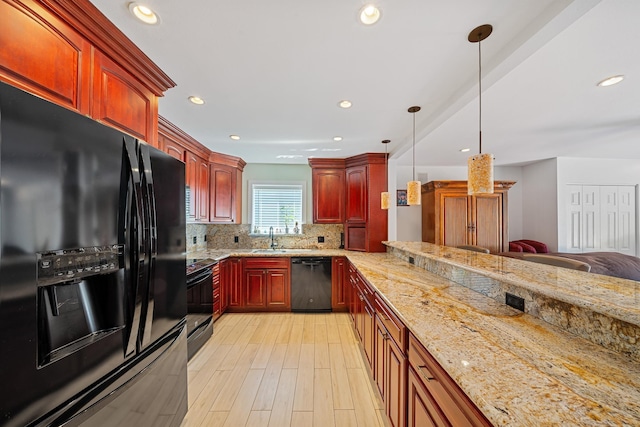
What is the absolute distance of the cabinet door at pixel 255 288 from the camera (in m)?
3.64

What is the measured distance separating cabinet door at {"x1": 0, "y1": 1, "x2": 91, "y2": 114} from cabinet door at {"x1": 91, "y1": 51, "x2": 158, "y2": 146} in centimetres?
6

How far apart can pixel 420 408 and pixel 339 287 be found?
103 inches

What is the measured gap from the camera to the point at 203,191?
3.52m

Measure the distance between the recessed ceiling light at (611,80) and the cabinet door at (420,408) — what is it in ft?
9.19

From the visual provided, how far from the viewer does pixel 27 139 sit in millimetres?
717

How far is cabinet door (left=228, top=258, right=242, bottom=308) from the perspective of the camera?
3.62 m

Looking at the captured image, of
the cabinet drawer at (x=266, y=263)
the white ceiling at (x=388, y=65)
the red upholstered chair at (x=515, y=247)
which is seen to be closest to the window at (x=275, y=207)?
the cabinet drawer at (x=266, y=263)

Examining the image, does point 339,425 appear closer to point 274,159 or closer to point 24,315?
point 24,315

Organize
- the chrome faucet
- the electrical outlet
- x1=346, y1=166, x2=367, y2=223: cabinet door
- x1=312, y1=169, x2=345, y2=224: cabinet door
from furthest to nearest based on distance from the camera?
the chrome faucet < x1=312, y1=169, x2=345, y2=224: cabinet door < x1=346, y1=166, x2=367, y2=223: cabinet door < the electrical outlet

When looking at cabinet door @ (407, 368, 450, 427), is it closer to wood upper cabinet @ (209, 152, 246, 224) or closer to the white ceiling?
the white ceiling

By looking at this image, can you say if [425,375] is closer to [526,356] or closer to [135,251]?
[526,356]

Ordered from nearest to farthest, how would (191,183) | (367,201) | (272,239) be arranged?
(191,183) → (367,201) → (272,239)

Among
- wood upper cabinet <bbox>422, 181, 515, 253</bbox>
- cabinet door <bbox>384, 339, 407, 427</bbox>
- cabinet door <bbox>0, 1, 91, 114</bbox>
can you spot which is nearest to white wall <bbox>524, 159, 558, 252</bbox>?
wood upper cabinet <bbox>422, 181, 515, 253</bbox>

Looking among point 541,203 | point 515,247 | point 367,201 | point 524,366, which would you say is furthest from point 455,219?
point 524,366
